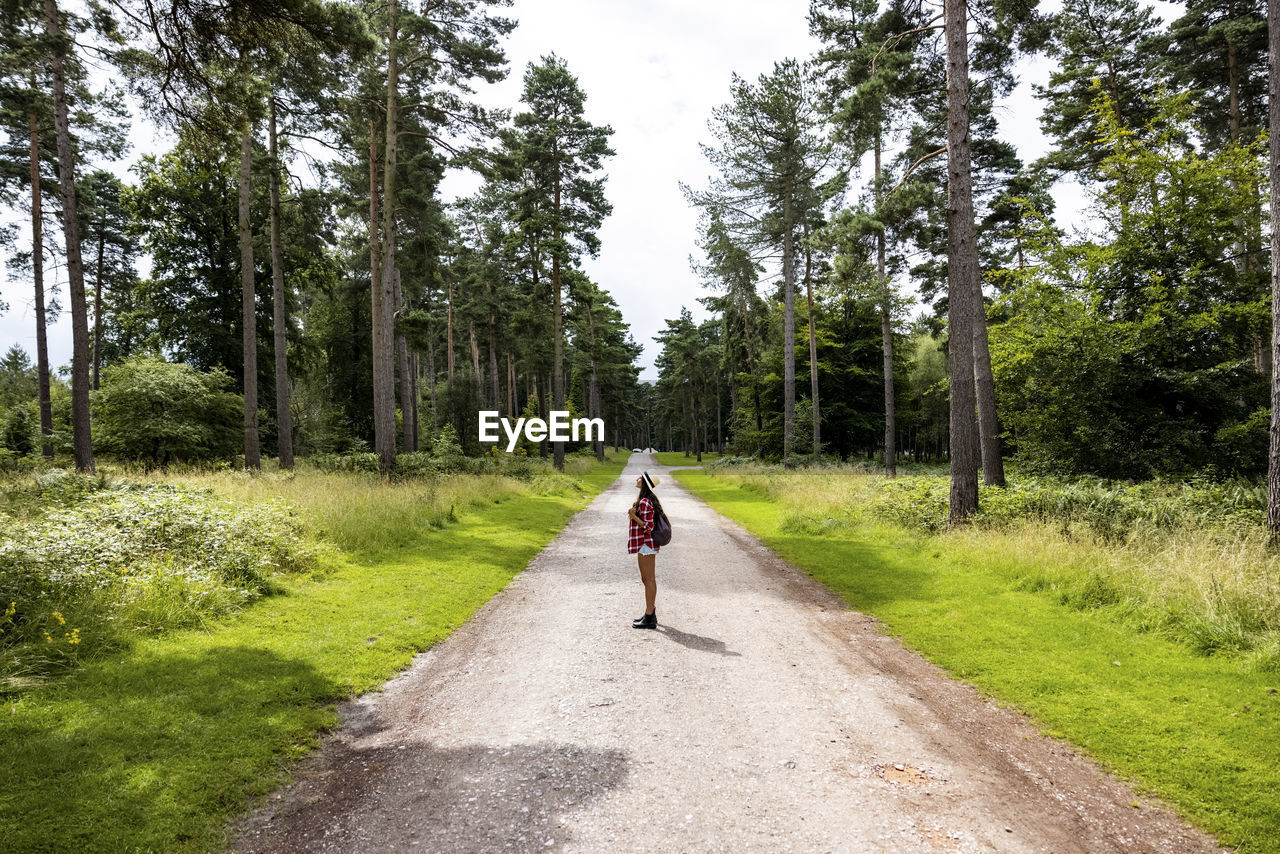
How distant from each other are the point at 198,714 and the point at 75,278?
15.4m

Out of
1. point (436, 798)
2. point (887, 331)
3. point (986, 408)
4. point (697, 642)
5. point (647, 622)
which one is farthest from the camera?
point (887, 331)

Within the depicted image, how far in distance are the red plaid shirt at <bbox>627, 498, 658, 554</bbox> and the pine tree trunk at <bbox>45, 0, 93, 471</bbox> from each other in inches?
580

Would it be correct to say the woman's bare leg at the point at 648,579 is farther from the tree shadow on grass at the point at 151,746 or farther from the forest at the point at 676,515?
the tree shadow on grass at the point at 151,746

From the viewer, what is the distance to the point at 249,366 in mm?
17891

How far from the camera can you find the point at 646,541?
7.27 m

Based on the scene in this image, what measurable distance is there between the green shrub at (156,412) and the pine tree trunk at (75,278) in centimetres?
567

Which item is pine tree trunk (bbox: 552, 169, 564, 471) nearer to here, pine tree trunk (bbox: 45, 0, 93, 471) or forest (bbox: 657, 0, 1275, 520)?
forest (bbox: 657, 0, 1275, 520)

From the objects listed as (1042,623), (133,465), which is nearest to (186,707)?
(1042,623)

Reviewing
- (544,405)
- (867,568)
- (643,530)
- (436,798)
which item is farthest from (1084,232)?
(544,405)

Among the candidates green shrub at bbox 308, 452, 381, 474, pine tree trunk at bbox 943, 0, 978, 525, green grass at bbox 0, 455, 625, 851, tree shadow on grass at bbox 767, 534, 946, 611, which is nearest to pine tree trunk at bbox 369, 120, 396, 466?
green shrub at bbox 308, 452, 381, 474

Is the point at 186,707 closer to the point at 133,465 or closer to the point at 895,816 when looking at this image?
the point at 895,816

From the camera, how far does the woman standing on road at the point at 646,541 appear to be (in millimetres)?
6906

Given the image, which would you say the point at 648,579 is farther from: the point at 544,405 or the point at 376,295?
the point at 544,405

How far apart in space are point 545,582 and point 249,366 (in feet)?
47.5
